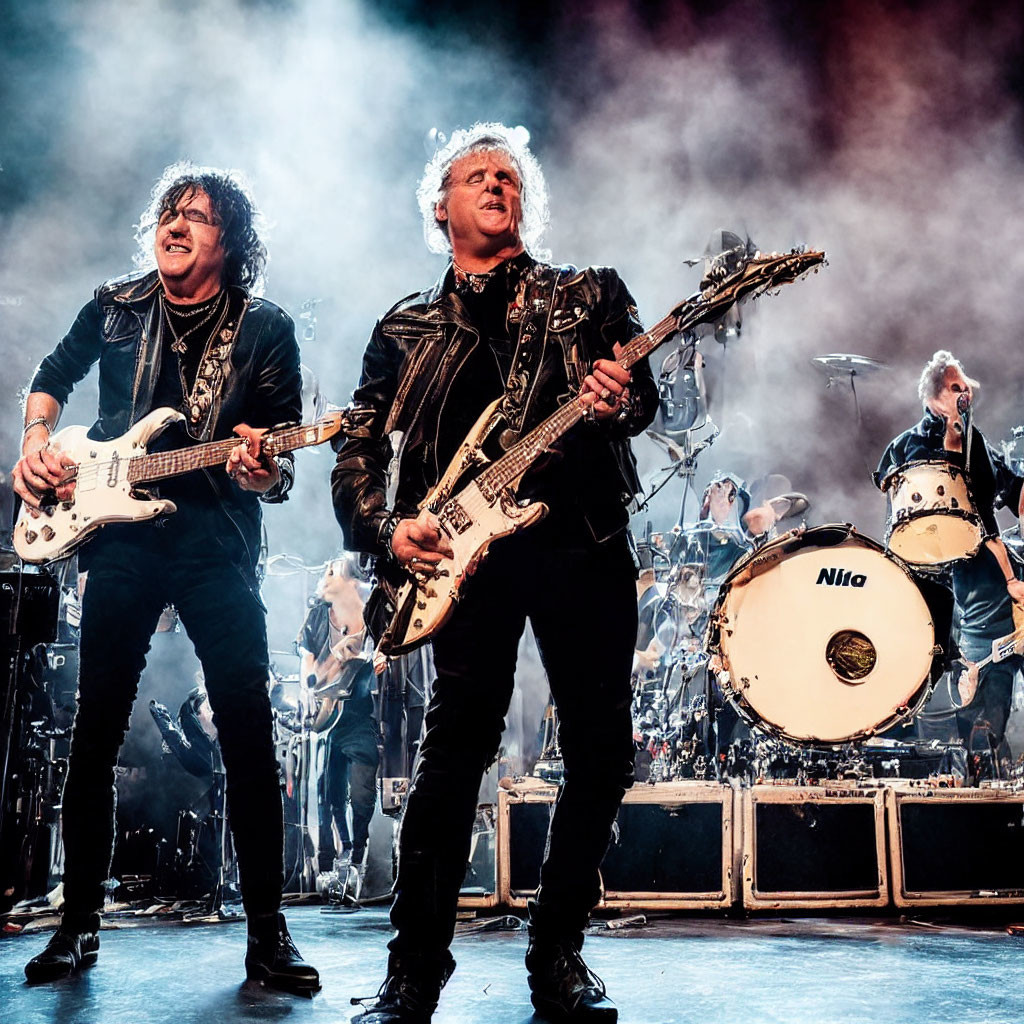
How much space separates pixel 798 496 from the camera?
6.68m

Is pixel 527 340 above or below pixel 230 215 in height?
below

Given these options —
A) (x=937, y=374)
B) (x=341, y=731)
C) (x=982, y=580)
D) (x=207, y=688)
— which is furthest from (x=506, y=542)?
(x=937, y=374)

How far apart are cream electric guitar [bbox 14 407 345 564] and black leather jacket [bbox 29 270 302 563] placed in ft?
0.25

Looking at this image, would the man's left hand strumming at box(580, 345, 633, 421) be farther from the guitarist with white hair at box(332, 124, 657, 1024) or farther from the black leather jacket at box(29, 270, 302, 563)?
the black leather jacket at box(29, 270, 302, 563)

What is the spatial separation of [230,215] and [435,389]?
114 cm

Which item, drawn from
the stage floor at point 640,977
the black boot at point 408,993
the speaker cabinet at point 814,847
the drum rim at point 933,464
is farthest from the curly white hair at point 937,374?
the black boot at point 408,993

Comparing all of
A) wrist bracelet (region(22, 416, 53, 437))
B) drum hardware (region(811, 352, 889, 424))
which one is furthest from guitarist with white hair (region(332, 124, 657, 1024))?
drum hardware (region(811, 352, 889, 424))

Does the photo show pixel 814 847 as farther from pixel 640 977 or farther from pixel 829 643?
pixel 640 977

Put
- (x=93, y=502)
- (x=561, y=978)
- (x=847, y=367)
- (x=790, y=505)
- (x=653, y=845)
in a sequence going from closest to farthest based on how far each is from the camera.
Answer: (x=561, y=978) → (x=93, y=502) → (x=653, y=845) → (x=790, y=505) → (x=847, y=367)

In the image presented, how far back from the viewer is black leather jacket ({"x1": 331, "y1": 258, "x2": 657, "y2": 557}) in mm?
2314

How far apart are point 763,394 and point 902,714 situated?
3.89m

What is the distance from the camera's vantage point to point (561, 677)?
2250mm

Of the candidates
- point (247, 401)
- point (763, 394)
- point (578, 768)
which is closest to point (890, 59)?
point (763, 394)

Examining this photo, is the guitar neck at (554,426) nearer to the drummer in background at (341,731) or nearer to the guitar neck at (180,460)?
the guitar neck at (180,460)
